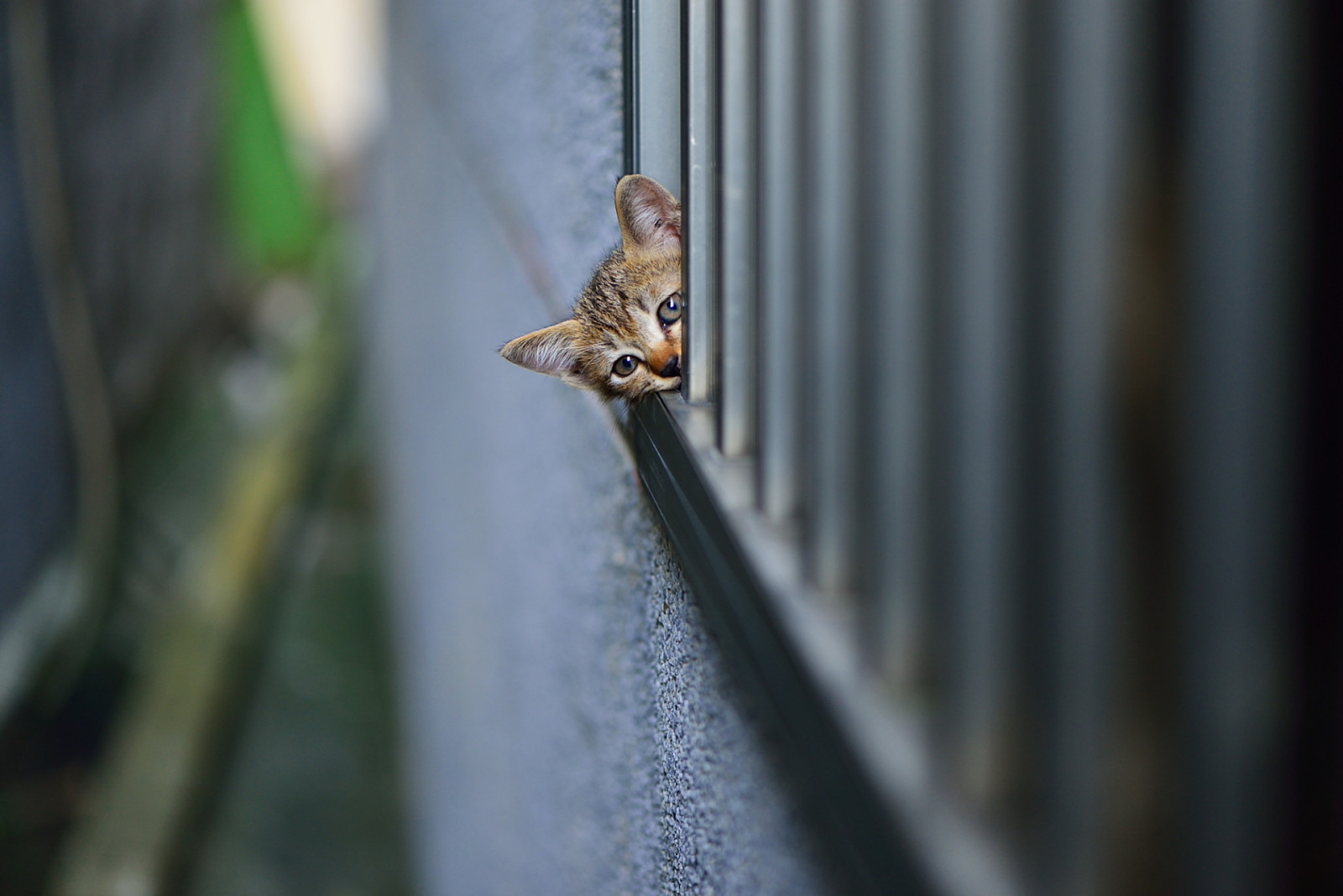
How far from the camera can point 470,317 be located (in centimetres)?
204

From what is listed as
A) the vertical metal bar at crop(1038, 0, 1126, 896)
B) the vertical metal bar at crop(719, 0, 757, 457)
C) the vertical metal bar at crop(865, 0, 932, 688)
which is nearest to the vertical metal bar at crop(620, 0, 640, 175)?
the vertical metal bar at crop(719, 0, 757, 457)

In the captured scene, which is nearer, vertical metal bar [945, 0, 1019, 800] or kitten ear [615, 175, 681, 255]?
vertical metal bar [945, 0, 1019, 800]

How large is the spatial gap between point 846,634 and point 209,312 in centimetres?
699

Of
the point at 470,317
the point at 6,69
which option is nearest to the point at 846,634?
the point at 470,317

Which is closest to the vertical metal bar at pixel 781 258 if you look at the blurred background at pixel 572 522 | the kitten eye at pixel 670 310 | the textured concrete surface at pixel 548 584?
the blurred background at pixel 572 522

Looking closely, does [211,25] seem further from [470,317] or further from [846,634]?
[846,634]

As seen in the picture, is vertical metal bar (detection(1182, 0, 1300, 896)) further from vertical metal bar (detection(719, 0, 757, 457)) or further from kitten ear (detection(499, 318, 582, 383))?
kitten ear (detection(499, 318, 582, 383))

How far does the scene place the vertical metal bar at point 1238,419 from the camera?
22 centimetres

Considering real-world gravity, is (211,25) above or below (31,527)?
above

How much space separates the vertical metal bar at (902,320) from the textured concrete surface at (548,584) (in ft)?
0.39

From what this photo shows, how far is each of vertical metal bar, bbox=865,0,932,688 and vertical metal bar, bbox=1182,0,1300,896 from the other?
0.11m

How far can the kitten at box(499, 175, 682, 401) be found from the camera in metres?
0.88

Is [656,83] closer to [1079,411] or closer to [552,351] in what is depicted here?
[552,351]

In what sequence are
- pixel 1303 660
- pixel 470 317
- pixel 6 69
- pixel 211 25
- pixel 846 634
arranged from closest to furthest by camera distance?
pixel 1303 660 < pixel 846 634 < pixel 470 317 < pixel 6 69 < pixel 211 25
